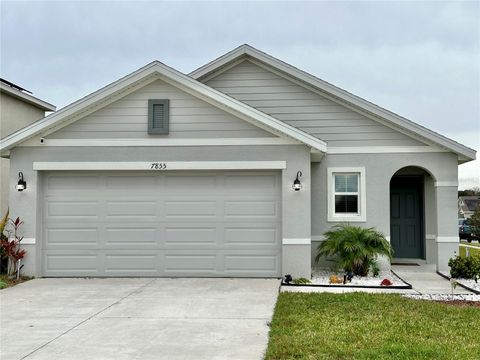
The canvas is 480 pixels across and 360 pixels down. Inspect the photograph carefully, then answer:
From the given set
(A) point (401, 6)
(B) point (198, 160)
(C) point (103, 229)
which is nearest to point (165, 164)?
(B) point (198, 160)

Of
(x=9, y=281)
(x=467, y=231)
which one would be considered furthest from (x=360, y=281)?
(x=467, y=231)

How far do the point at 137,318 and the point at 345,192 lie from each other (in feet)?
23.4

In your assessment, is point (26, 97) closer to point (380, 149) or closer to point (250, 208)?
Result: point (250, 208)

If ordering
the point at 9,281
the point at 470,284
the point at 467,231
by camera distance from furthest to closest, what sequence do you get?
1. the point at 467,231
2. the point at 9,281
3. the point at 470,284

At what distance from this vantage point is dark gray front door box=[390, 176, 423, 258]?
573 inches

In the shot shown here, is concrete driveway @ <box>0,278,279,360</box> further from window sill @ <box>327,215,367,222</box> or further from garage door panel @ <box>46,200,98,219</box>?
window sill @ <box>327,215,367,222</box>

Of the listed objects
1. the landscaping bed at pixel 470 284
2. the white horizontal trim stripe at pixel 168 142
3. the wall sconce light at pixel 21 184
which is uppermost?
the white horizontal trim stripe at pixel 168 142

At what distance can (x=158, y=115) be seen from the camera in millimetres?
11125

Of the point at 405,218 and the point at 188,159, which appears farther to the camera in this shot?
the point at 405,218

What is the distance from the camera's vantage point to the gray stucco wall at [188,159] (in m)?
10.8

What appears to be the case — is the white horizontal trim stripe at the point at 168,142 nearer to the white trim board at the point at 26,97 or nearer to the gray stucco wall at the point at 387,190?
the gray stucco wall at the point at 387,190

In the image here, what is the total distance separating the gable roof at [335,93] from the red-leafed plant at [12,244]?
6.10 meters

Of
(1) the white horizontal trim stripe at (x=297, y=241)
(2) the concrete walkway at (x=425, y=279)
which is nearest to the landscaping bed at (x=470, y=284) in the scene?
(2) the concrete walkway at (x=425, y=279)

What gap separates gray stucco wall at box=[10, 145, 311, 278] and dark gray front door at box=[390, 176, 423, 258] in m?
4.91
